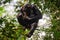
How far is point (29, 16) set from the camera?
145cm

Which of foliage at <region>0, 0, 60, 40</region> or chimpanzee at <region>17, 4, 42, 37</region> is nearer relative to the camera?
foliage at <region>0, 0, 60, 40</region>

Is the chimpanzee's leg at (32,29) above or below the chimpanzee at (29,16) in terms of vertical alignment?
below

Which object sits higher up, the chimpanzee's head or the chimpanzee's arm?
the chimpanzee's head

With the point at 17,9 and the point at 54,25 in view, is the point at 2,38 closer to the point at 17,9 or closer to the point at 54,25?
the point at 17,9

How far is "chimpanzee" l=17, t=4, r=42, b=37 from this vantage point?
143cm

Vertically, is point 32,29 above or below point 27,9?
below

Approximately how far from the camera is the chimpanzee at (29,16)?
4.70 ft

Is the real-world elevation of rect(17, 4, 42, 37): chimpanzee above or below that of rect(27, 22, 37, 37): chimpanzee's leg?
above

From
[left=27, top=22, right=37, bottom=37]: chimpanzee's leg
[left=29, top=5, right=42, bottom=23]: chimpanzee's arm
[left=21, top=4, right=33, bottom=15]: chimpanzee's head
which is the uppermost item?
[left=21, top=4, right=33, bottom=15]: chimpanzee's head

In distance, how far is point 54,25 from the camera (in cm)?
143

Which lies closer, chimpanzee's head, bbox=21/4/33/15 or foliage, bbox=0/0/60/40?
foliage, bbox=0/0/60/40

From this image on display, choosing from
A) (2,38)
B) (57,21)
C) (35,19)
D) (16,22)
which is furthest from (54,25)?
→ (2,38)

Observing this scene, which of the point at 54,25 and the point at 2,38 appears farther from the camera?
the point at 54,25

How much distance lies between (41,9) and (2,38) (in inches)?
14.5
